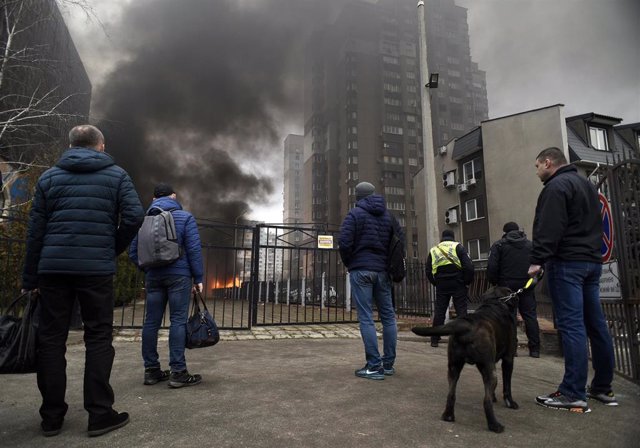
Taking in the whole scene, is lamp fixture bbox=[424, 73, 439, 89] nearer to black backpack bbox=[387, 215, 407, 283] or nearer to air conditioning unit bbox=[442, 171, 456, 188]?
black backpack bbox=[387, 215, 407, 283]

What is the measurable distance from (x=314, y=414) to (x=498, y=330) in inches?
58.6

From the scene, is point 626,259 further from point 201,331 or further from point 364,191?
point 201,331

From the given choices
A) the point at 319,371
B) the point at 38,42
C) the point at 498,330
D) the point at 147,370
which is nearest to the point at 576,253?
the point at 498,330

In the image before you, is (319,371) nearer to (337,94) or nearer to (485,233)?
(485,233)

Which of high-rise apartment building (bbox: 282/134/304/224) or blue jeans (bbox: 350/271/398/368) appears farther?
high-rise apartment building (bbox: 282/134/304/224)

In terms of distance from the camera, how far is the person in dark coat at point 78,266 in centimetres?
255

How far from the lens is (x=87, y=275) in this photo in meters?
2.65

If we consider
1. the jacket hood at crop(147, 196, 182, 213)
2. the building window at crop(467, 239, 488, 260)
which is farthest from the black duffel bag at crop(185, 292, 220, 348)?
the building window at crop(467, 239, 488, 260)

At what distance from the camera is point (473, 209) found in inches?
1102

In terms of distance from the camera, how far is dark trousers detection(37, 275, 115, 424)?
99.5 inches

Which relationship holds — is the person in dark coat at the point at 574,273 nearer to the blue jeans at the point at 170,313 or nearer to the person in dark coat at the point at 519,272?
the person in dark coat at the point at 519,272

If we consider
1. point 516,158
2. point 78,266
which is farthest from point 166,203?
point 516,158

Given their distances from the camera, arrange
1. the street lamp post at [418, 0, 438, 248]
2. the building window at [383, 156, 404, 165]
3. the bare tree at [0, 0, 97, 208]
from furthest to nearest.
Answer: the building window at [383, 156, 404, 165] < the bare tree at [0, 0, 97, 208] < the street lamp post at [418, 0, 438, 248]

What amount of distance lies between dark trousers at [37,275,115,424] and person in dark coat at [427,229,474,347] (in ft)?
15.5
